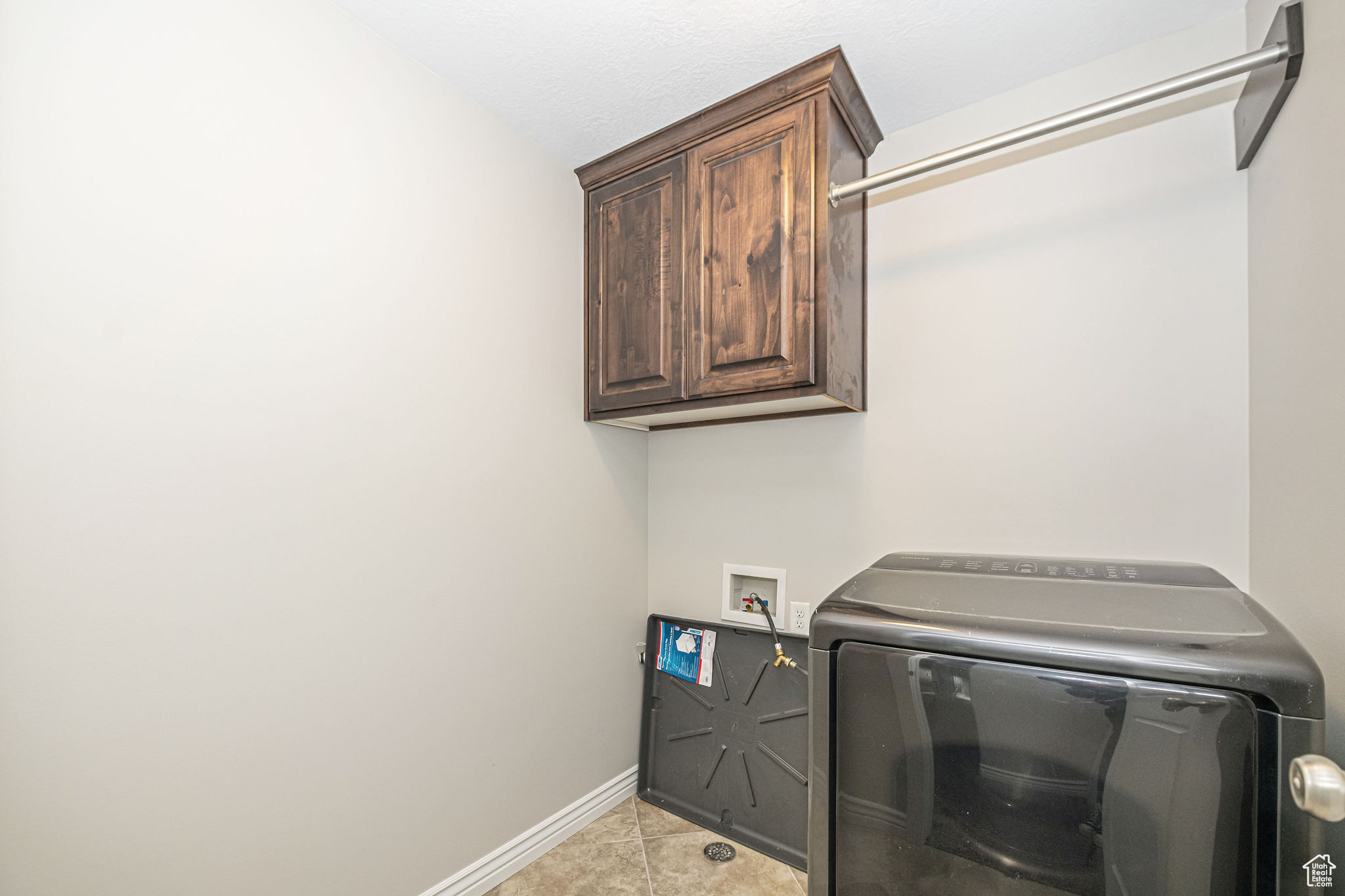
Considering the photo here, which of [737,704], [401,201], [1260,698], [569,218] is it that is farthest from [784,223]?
[737,704]

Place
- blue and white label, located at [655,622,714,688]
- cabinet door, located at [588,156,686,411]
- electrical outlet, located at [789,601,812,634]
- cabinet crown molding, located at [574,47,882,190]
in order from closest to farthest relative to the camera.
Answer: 1. cabinet crown molding, located at [574,47,882,190]
2. cabinet door, located at [588,156,686,411]
3. electrical outlet, located at [789,601,812,634]
4. blue and white label, located at [655,622,714,688]

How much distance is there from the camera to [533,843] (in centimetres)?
184

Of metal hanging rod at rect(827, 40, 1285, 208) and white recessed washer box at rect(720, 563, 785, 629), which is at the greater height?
metal hanging rod at rect(827, 40, 1285, 208)

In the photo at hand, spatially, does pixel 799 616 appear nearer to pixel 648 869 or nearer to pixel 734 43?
pixel 648 869

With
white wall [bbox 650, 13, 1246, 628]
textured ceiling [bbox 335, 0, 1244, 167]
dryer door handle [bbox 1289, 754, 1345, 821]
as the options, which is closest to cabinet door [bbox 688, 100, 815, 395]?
textured ceiling [bbox 335, 0, 1244, 167]

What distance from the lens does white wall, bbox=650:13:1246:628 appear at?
55.6 inches

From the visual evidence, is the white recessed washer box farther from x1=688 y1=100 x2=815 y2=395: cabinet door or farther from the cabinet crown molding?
the cabinet crown molding

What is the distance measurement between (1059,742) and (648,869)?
4.52 feet

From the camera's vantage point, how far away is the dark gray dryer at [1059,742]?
0.79 meters

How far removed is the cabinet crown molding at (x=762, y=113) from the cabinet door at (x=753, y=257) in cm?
4

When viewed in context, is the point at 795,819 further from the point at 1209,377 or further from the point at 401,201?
the point at 401,201

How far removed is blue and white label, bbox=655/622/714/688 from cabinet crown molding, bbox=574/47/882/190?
64.5 inches

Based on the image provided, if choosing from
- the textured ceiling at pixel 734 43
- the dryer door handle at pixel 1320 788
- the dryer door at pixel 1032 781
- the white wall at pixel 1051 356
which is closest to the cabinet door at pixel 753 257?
the textured ceiling at pixel 734 43

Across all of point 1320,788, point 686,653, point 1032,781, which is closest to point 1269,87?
point 1320,788
